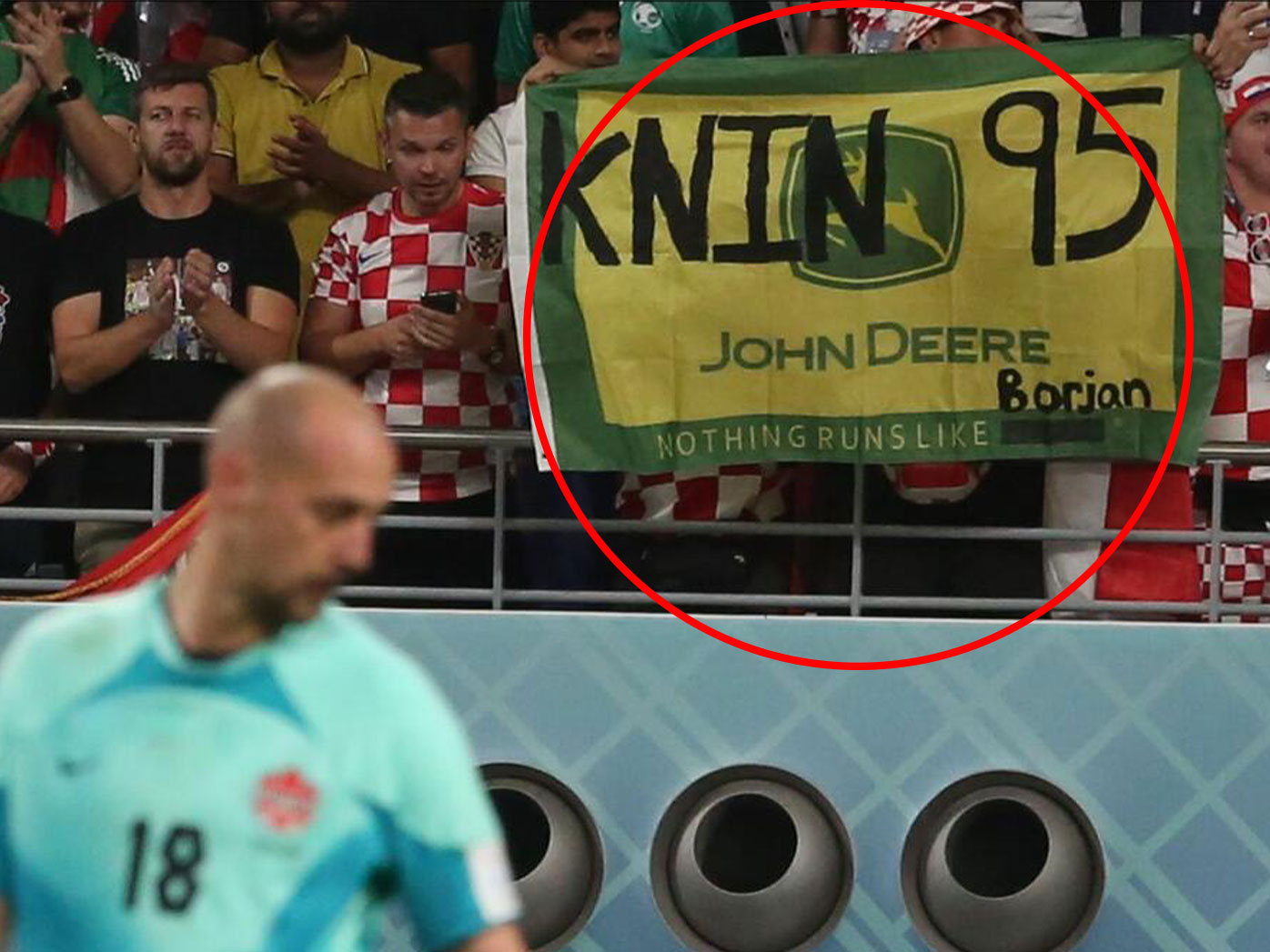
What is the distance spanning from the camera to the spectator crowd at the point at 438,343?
24.1 ft

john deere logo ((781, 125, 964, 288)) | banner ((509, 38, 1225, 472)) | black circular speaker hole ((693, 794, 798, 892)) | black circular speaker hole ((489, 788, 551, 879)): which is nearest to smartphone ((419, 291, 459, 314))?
banner ((509, 38, 1225, 472))

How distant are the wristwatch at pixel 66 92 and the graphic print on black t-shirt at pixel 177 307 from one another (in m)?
0.64

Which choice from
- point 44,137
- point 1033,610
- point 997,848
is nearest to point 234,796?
point 1033,610

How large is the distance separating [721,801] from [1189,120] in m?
2.02

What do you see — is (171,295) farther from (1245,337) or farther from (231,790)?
(231,790)

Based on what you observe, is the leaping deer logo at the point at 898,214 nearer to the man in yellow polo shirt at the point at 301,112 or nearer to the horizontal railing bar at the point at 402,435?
the horizontal railing bar at the point at 402,435

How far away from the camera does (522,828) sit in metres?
7.72

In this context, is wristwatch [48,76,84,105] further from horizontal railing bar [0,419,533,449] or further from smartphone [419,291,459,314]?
smartphone [419,291,459,314]

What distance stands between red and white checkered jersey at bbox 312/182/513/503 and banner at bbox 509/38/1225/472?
26cm

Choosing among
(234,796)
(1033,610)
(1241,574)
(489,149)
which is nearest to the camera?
(234,796)

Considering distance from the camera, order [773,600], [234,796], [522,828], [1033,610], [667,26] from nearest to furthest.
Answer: [234,796] < [773,600] < [1033,610] < [522,828] < [667,26]

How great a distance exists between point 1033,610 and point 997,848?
686 millimetres

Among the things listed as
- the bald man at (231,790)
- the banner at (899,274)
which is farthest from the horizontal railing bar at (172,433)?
the bald man at (231,790)

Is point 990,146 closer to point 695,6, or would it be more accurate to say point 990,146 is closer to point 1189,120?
point 1189,120
